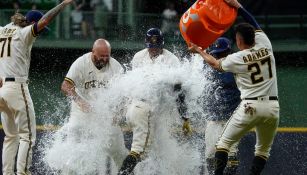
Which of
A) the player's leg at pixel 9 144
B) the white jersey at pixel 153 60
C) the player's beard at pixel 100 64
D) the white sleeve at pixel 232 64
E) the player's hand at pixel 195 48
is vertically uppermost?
the player's hand at pixel 195 48

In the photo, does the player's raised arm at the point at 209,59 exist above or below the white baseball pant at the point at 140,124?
above

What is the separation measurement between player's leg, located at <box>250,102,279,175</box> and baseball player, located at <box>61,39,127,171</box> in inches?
75.1

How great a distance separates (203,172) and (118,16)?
4816 millimetres

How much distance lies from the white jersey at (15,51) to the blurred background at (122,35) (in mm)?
3142

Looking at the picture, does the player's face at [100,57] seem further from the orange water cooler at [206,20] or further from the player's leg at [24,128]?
the orange water cooler at [206,20]

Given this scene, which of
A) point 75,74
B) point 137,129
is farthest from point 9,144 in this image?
point 137,129

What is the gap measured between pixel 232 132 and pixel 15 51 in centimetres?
316

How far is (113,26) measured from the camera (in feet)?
50.0

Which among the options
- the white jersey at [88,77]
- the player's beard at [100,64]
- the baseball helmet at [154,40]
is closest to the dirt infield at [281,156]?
the white jersey at [88,77]

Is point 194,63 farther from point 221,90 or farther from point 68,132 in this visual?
point 68,132

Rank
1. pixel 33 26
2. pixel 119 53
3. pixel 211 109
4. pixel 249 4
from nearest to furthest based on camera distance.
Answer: pixel 33 26, pixel 211 109, pixel 119 53, pixel 249 4

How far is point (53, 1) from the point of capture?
15.9 meters

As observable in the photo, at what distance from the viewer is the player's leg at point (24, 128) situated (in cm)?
1055

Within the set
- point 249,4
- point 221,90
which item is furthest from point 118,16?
point 221,90
